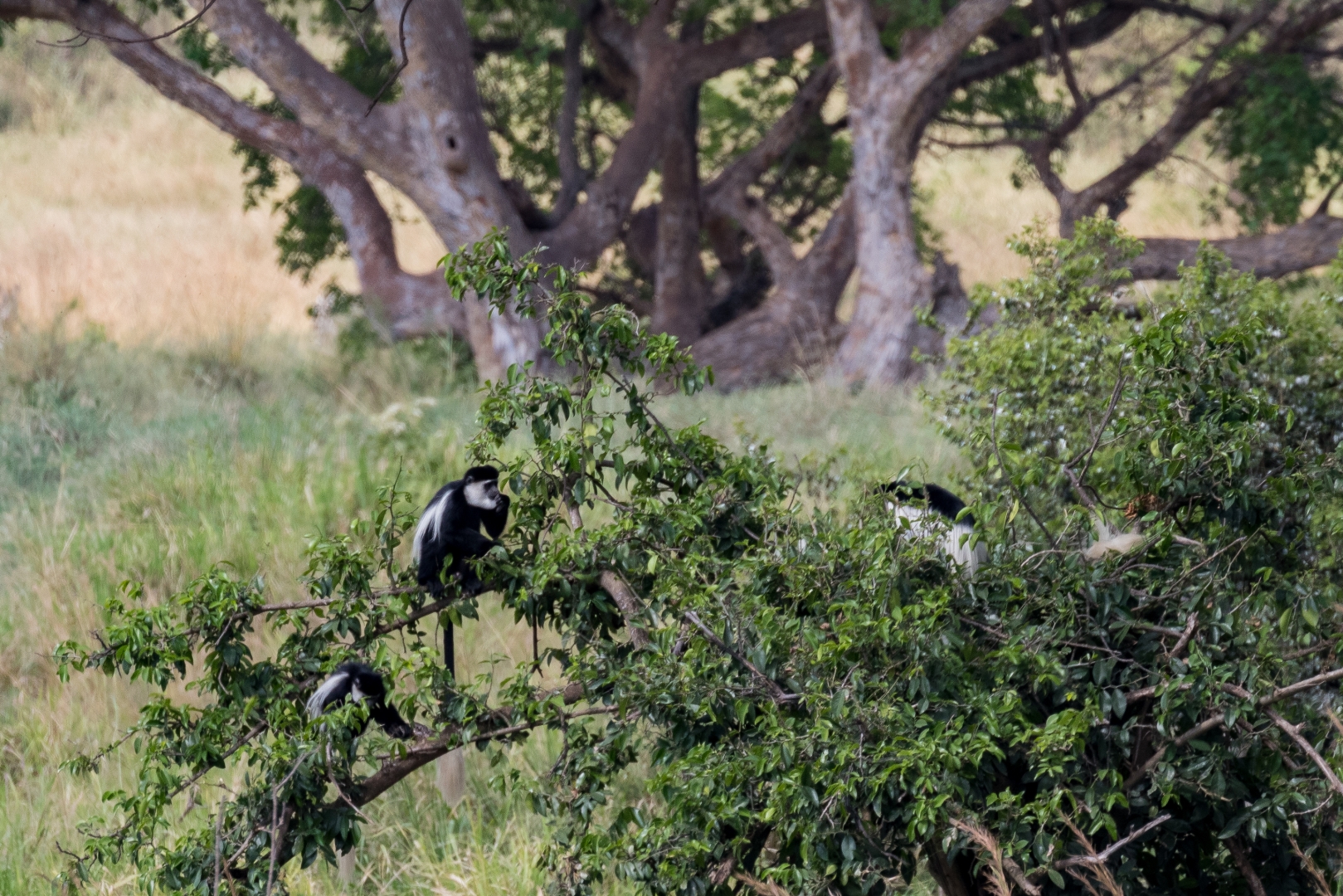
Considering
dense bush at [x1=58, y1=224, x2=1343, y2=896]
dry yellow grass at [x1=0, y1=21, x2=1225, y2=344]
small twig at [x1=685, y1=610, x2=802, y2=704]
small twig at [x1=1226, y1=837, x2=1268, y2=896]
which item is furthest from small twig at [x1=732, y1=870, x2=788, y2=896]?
dry yellow grass at [x1=0, y1=21, x2=1225, y2=344]

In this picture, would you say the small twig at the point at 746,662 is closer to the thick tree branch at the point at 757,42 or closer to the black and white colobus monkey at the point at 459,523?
the black and white colobus monkey at the point at 459,523

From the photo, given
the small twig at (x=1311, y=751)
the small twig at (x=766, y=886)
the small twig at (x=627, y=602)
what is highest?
the small twig at (x=627, y=602)

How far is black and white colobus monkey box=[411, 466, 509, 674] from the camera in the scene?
9.84ft

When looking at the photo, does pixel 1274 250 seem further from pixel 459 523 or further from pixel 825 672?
pixel 825 672

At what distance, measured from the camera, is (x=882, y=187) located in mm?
8000

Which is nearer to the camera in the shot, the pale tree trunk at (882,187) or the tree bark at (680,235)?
the pale tree trunk at (882,187)

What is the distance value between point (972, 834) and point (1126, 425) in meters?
0.85

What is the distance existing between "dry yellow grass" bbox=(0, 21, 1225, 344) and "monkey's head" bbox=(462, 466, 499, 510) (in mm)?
6821

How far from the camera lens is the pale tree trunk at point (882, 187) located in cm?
770

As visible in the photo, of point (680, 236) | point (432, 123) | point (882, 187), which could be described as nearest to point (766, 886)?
point (432, 123)

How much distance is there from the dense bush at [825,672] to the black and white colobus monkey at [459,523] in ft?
1.39

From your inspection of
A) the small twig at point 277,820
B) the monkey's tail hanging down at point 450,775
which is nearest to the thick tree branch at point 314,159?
the monkey's tail hanging down at point 450,775

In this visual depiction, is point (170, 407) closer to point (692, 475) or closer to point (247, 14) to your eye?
point (247, 14)

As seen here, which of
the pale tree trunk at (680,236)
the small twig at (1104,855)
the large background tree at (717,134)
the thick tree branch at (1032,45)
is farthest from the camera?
the pale tree trunk at (680,236)
